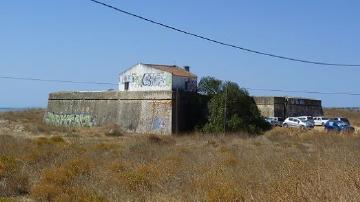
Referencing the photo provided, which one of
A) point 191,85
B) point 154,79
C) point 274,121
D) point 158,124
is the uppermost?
point 154,79

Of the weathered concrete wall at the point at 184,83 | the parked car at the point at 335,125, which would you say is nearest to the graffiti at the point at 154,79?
the weathered concrete wall at the point at 184,83

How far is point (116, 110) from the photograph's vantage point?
151 feet

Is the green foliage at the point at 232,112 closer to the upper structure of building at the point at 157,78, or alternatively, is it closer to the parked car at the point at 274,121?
the parked car at the point at 274,121

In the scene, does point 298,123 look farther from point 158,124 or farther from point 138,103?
point 138,103

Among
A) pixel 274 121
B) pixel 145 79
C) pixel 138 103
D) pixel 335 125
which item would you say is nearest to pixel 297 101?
pixel 274 121

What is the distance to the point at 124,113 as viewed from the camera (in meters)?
45.0

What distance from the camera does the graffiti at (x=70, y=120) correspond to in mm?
48625

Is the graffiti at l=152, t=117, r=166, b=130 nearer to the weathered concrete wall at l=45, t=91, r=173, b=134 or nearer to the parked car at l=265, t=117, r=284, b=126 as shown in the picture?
the weathered concrete wall at l=45, t=91, r=173, b=134

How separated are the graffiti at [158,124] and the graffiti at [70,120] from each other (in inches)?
323

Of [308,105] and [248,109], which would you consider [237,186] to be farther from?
[308,105]

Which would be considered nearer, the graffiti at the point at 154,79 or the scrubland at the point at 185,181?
the scrubland at the point at 185,181

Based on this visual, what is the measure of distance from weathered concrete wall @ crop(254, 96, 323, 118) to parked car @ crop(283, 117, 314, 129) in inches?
99.9

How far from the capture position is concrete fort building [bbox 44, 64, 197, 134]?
41.7 meters

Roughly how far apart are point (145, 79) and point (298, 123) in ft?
49.0
